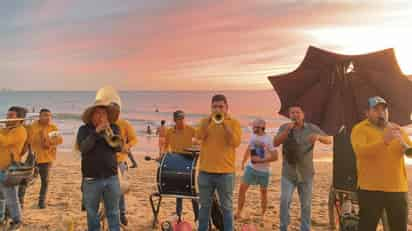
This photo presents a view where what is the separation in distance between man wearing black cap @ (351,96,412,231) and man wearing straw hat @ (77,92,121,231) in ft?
8.75

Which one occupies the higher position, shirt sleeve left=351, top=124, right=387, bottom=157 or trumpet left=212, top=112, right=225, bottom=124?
trumpet left=212, top=112, right=225, bottom=124

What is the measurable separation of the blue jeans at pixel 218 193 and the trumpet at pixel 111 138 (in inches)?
44.0

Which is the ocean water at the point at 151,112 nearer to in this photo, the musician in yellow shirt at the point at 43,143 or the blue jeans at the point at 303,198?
the musician in yellow shirt at the point at 43,143

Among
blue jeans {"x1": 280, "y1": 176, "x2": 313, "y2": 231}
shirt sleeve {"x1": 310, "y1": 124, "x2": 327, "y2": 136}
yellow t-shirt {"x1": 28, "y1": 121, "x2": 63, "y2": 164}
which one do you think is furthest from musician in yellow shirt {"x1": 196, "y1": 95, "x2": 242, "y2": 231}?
yellow t-shirt {"x1": 28, "y1": 121, "x2": 63, "y2": 164}

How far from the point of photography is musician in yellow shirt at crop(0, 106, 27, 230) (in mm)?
4941

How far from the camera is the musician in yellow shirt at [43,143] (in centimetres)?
658

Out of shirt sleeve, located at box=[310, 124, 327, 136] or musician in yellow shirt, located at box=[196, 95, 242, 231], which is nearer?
musician in yellow shirt, located at box=[196, 95, 242, 231]

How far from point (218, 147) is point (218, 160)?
0.16 metres

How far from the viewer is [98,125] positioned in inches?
165

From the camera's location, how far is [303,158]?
15.5ft

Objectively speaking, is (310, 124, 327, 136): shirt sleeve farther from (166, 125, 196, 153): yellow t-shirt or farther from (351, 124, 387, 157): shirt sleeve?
(166, 125, 196, 153): yellow t-shirt

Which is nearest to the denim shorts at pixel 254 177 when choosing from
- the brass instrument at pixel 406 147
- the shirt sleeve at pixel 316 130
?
the shirt sleeve at pixel 316 130

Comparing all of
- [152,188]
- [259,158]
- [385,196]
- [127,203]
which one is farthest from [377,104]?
[152,188]

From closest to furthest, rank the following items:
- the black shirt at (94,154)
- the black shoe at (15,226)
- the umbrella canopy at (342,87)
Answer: the black shirt at (94,154) → the umbrella canopy at (342,87) → the black shoe at (15,226)
